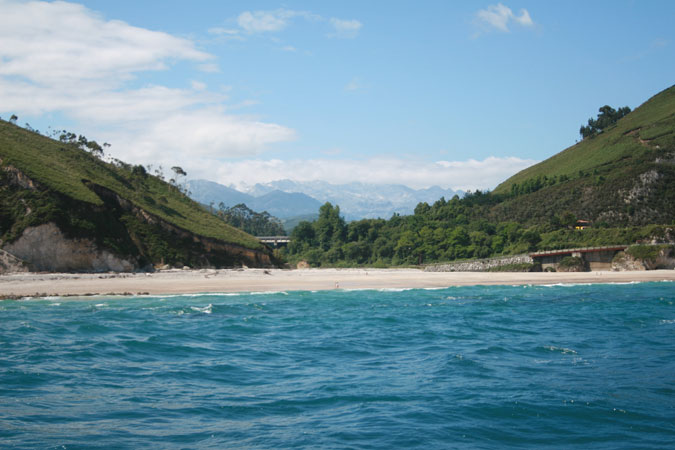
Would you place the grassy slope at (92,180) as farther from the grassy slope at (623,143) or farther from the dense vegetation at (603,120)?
the dense vegetation at (603,120)

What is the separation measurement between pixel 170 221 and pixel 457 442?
1972 inches

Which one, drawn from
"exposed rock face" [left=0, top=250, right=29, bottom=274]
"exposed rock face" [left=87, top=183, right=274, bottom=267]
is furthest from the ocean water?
"exposed rock face" [left=87, top=183, right=274, bottom=267]

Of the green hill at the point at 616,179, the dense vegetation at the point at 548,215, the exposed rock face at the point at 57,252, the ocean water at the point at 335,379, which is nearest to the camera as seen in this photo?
the ocean water at the point at 335,379

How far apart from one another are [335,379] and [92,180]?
4506 cm

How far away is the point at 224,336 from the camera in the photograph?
65.5 ft

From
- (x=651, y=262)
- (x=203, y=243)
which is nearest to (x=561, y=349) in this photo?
(x=651, y=262)

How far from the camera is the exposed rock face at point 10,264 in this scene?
1441 inches

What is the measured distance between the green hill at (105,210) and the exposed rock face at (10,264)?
887mm

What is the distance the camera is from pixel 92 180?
51.2 m

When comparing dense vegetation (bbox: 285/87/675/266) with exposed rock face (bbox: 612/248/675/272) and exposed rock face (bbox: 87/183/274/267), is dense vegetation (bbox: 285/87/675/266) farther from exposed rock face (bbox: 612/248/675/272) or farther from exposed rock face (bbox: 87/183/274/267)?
exposed rock face (bbox: 87/183/274/267)

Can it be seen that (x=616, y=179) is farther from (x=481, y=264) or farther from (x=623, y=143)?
(x=481, y=264)

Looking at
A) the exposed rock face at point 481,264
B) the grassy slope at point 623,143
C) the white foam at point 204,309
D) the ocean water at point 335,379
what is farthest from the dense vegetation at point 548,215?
the white foam at point 204,309

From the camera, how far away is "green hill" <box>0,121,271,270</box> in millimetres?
40344

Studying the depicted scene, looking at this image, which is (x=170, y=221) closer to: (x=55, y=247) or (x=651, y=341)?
(x=55, y=247)
